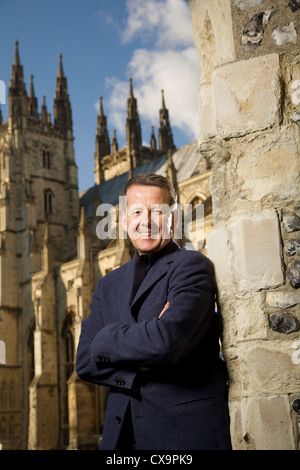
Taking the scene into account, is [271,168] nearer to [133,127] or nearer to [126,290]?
[126,290]

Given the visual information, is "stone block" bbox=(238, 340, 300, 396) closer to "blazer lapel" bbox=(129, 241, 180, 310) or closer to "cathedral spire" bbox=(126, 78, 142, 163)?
"blazer lapel" bbox=(129, 241, 180, 310)

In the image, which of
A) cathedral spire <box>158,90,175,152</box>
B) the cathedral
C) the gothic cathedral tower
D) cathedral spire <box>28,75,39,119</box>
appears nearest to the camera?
the cathedral

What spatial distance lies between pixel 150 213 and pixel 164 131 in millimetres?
35433

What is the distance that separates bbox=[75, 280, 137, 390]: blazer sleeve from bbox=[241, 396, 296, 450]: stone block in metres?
0.50

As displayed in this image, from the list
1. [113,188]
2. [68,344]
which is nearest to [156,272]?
[68,344]

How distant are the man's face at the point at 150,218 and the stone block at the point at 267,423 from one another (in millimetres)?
724

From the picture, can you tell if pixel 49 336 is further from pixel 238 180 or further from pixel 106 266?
pixel 238 180

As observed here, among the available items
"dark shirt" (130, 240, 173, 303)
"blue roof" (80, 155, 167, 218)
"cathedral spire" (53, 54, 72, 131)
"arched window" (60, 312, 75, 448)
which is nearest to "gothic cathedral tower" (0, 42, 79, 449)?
"cathedral spire" (53, 54, 72, 131)

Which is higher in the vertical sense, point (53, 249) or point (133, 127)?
point (133, 127)

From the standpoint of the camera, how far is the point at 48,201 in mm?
31375

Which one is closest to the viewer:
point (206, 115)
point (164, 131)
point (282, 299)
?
point (282, 299)

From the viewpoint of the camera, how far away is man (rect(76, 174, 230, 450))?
6.84ft
